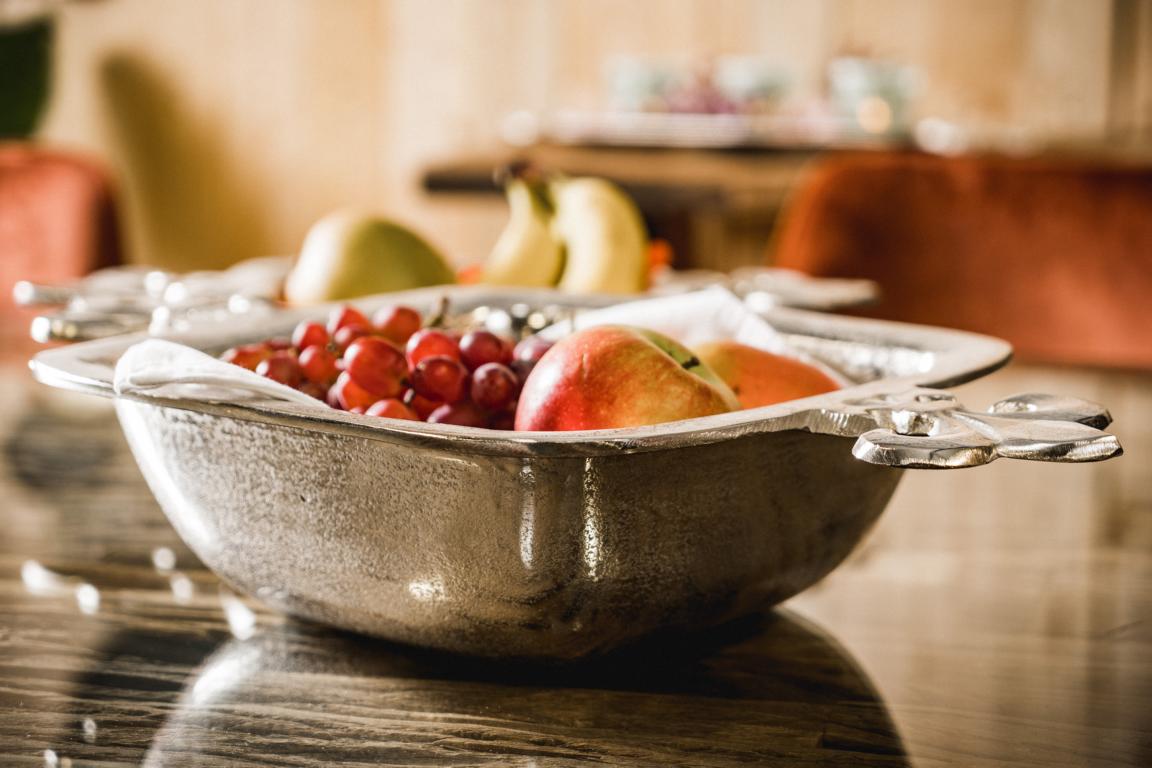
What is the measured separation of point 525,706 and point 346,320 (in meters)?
0.22

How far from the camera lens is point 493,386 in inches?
19.0

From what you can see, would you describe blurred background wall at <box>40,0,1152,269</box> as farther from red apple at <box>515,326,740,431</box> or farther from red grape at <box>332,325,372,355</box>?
red apple at <box>515,326,740,431</box>

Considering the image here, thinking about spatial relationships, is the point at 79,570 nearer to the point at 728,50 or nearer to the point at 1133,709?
the point at 1133,709

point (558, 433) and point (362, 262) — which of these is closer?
point (558, 433)

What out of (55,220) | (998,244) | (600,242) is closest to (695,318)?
(600,242)

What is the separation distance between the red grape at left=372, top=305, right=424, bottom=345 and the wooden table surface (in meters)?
0.13

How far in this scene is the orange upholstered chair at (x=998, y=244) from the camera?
1.35m

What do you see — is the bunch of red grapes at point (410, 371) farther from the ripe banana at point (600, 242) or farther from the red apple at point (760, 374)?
the ripe banana at point (600, 242)

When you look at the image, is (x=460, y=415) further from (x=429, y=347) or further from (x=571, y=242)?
(x=571, y=242)

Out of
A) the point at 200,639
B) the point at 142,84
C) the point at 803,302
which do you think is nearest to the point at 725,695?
the point at 200,639

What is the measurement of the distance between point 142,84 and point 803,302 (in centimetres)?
389

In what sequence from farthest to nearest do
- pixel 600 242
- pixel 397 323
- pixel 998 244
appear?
pixel 998 244 < pixel 600 242 < pixel 397 323

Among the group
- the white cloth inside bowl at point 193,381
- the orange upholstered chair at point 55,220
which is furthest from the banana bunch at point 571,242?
the orange upholstered chair at point 55,220

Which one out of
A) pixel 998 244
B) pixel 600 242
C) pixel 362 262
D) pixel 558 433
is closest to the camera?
pixel 558 433
